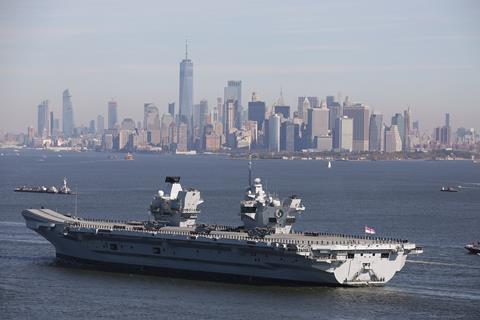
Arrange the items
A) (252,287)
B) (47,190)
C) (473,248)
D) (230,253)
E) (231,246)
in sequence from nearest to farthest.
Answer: (252,287)
(231,246)
(230,253)
(473,248)
(47,190)

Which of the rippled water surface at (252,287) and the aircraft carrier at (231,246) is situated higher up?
the aircraft carrier at (231,246)

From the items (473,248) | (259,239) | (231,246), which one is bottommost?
(473,248)

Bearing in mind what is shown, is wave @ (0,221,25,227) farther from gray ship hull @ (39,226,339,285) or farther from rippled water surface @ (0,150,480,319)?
gray ship hull @ (39,226,339,285)

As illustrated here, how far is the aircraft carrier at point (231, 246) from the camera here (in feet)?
→ 153

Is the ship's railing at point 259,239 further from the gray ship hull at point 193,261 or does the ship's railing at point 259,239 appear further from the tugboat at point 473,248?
the tugboat at point 473,248

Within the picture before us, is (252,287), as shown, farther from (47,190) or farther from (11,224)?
(47,190)

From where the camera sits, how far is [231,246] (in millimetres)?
48594

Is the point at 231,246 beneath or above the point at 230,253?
above

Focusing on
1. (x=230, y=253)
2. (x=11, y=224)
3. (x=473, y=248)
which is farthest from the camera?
(x=11, y=224)

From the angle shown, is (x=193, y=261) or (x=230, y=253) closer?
(x=230, y=253)

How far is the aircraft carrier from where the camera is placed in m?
46.7

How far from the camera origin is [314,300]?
44.3m

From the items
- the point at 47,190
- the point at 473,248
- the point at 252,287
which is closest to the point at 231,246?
the point at 252,287

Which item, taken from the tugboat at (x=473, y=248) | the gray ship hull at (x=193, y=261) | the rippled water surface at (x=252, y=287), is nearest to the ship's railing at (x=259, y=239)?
the gray ship hull at (x=193, y=261)
